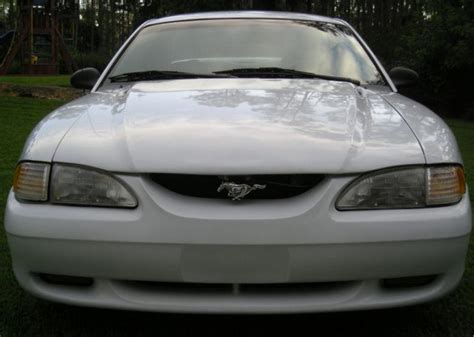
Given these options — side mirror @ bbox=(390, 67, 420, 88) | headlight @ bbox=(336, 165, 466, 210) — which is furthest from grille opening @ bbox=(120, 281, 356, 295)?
side mirror @ bbox=(390, 67, 420, 88)

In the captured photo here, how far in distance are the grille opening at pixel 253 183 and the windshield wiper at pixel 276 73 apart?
124 cm

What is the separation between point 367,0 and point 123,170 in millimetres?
25532

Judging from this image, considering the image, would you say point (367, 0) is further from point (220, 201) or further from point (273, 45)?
point (220, 201)

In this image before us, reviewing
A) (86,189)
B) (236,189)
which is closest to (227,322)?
(236,189)

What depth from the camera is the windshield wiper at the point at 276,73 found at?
336 centimetres

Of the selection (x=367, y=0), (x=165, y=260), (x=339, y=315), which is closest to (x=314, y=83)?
(x=339, y=315)

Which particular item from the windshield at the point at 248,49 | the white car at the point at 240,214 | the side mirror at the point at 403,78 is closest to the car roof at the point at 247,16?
the windshield at the point at 248,49

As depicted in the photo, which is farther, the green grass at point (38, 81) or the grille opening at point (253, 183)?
the green grass at point (38, 81)

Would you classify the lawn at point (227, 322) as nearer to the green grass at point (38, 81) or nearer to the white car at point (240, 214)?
the white car at point (240, 214)

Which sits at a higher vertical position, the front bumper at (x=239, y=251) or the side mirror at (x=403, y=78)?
the side mirror at (x=403, y=78)

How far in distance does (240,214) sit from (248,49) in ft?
5.68

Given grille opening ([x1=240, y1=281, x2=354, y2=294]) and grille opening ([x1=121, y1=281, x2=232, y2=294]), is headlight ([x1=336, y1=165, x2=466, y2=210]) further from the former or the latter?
grille opening ([x1=121, y1=281, x2=232, y2=294])

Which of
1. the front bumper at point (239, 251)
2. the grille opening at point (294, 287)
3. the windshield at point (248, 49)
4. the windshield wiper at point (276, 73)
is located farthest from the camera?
the windshield at point (248, 49)

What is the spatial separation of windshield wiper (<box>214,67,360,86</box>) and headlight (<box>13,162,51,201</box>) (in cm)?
132
